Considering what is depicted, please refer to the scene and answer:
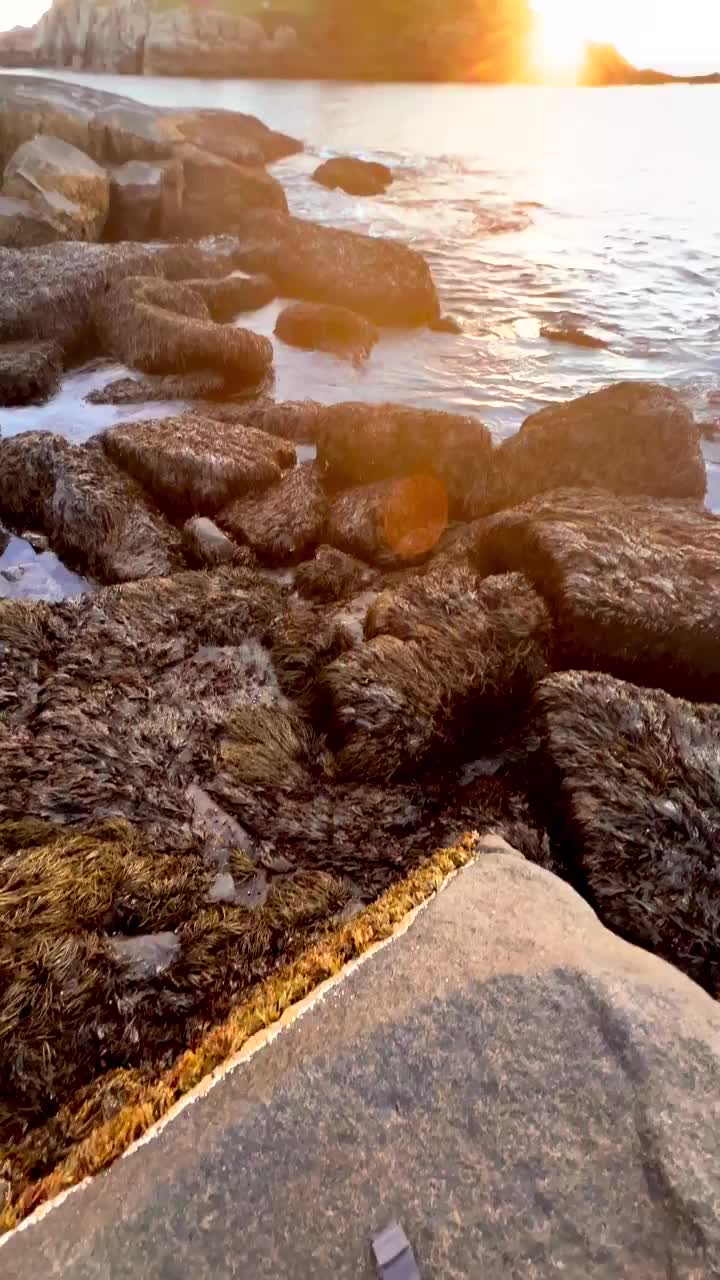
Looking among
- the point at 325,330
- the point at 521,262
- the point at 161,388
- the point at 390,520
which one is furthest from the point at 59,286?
the point at 521,262

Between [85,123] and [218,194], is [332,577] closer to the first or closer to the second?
[218,194]

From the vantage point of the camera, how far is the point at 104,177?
55.1ft

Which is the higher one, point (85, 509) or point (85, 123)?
point (85, 123)

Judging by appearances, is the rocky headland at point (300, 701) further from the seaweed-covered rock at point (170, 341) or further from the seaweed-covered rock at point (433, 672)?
the seaweed-covered rock at point (170, 341)

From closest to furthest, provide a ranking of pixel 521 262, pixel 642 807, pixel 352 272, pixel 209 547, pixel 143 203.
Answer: pixel 642 807 → pixel 209 547 → pixel 352 272 → pixel 143 203 → pixel 521 262

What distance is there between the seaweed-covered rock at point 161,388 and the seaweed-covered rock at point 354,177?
20629 millimetres

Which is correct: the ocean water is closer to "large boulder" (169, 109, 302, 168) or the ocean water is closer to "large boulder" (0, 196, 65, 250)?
"large boulder" (169, 109, 302, 168)

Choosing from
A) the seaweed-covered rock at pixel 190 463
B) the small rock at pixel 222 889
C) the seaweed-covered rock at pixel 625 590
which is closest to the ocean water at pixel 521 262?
the seaweed-covered rock at pixel 190 463

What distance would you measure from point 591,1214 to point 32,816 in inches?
135

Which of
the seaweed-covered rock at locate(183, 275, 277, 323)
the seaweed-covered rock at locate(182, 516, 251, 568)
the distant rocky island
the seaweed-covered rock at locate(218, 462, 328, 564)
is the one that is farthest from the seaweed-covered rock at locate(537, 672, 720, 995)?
the distant rocky island

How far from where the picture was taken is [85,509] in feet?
23.1

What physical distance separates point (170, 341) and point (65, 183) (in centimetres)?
845

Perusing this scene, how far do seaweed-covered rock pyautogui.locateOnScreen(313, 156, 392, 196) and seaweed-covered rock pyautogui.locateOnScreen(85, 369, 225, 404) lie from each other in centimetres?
2063

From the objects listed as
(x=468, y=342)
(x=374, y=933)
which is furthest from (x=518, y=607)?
(x=468, y=342)
